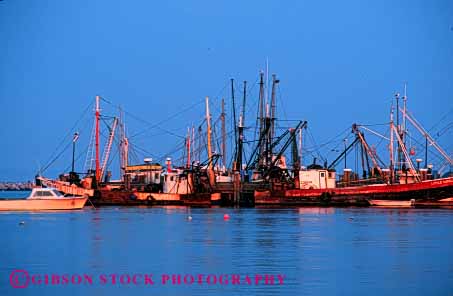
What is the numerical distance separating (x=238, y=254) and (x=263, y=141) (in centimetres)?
8006

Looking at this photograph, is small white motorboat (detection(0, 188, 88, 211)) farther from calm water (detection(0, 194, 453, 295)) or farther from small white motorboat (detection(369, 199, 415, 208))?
small white motorboat (detection(369, 199, 415, 208))

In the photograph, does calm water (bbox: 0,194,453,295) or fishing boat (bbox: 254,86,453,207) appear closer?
calm water (bbox: 0,194,453,295)

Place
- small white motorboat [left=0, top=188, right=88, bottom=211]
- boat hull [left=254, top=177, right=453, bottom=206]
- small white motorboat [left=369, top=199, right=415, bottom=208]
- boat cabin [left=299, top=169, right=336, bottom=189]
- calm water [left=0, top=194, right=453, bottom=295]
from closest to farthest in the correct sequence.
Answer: calm water [left=0, top=194, right=453, bottom=295]
small white motorboat [left=0, top=188, right=88, bottom=211]
small white motorboat [left=369, top=199, right=415, bottom=208]
boat hull [left=254, top=177, right=453, bottom=206]
boat cabin [left=299, top=169, right=336, bottom=189]

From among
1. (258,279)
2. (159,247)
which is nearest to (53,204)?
(159,247)

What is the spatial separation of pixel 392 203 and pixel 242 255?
65809 mm

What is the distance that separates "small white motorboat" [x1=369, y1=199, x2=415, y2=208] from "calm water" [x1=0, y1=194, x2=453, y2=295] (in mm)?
36621

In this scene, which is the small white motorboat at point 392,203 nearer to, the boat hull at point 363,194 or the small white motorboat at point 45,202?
the boat hull at point 363,194

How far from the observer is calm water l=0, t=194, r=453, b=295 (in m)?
31.5

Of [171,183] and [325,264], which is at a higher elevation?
[171,183]

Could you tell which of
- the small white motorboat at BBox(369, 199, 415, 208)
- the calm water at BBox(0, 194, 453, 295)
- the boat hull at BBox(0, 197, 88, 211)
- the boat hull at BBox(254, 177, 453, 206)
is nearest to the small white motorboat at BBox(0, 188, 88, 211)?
the boat hull at BBox(0, 197, 88, 211)

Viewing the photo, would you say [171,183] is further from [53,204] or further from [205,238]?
[205,238]

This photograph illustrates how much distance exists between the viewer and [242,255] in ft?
139

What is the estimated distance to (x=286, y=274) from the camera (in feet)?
114

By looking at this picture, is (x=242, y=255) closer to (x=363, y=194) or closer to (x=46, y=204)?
(x=46, y=204)
